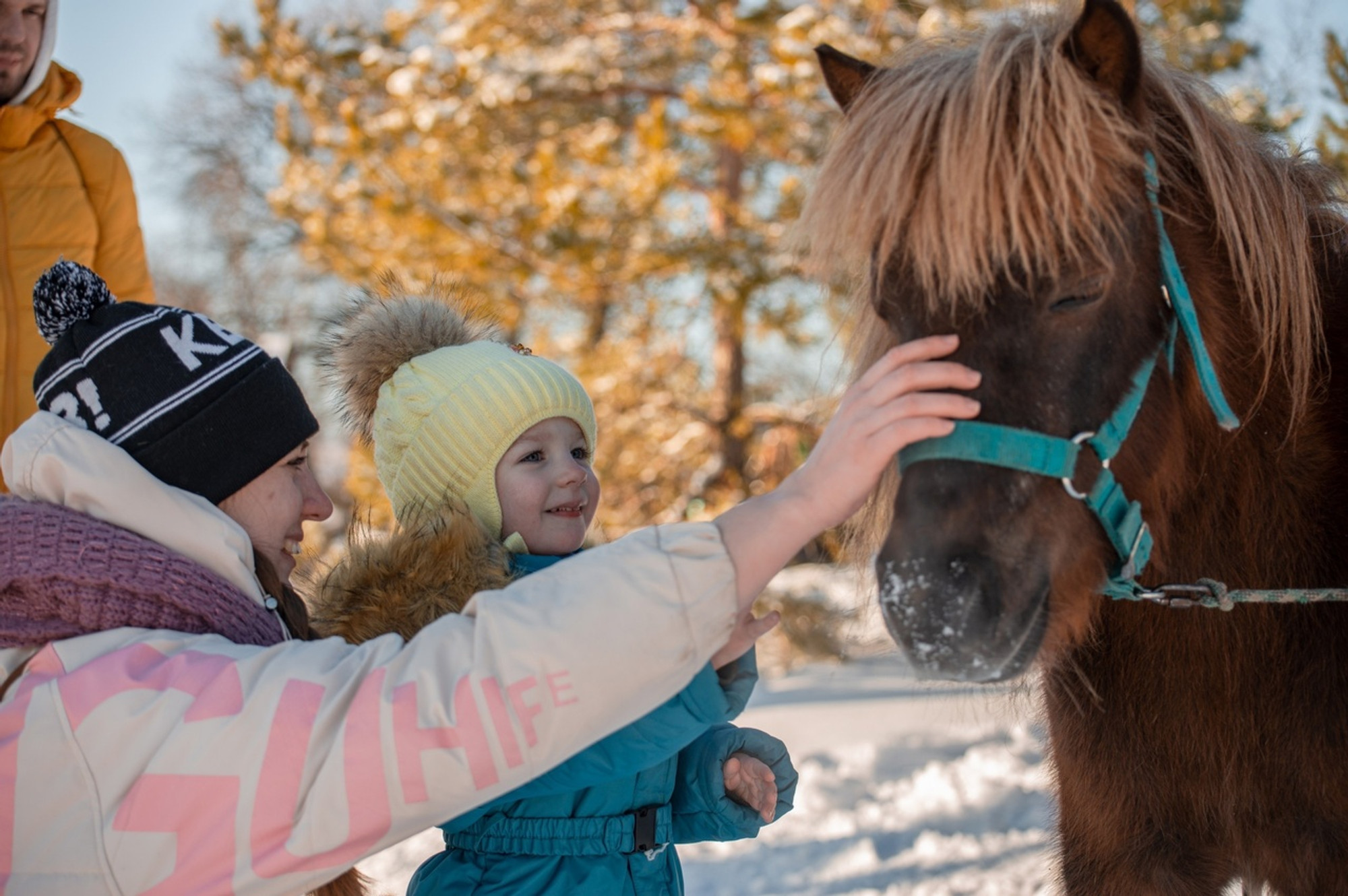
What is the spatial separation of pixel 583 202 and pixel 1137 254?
652cm

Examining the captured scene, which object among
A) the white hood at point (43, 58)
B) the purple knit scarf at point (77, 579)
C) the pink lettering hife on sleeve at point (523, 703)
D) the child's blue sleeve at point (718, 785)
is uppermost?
the white hood at point (43, 58)

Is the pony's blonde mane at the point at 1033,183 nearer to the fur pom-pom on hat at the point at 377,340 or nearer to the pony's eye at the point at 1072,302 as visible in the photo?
the pony's eye at the point at 1072,302

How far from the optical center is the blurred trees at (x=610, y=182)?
7145 mm

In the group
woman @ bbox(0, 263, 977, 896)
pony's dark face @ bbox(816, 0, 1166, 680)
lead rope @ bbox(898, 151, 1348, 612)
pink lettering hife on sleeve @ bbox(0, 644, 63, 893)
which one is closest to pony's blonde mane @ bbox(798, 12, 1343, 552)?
pony's dark face @ bbox(816, 0, 1166, 680)

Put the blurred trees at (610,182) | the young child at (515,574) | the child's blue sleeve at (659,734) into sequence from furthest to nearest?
1. the blurred trees at (610,182)
2. the young child at (515,574)
3. the child's blue sleeve at (659,734)

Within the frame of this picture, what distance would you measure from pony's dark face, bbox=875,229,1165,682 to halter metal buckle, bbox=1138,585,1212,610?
10 centimetres

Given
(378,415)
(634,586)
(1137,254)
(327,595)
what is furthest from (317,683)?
(1137,254)

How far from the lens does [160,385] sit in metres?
1.37

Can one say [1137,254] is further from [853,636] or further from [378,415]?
[378,415]

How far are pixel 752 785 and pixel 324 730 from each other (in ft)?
3.05

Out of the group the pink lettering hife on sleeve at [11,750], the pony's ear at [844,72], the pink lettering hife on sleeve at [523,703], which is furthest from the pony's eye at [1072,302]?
the pink lettering hife on sleeve at [11,750]

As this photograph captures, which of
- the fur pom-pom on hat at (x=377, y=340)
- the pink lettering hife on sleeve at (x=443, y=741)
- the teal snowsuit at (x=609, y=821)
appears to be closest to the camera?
the pink lettering hife on sleeve at (x=443, y=741)

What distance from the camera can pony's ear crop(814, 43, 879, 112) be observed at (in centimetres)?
171

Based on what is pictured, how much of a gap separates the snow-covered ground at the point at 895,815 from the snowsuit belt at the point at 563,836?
714mm
